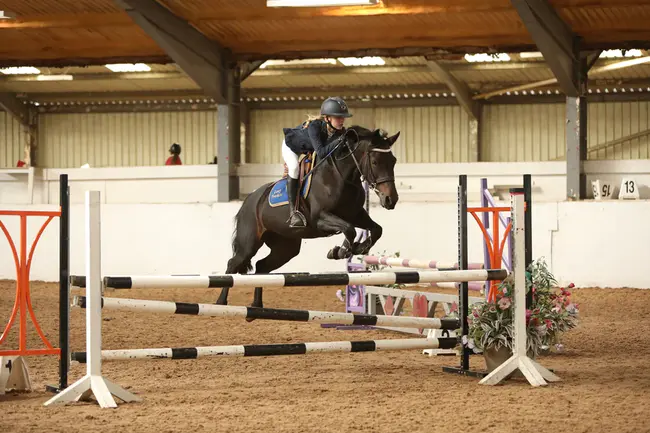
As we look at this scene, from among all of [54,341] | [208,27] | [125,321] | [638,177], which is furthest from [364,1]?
[54,341]

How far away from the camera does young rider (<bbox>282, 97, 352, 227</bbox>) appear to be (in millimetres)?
5559

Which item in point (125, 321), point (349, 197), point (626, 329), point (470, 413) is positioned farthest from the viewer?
point (125, 321)

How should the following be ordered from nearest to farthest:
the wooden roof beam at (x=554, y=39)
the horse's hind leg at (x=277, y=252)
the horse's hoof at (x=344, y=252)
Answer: the horse's hoof at (x=344, y=252)
the horse's hind leg at (x=277, y=252)
the wooden roof beam at (x=554, y=39)

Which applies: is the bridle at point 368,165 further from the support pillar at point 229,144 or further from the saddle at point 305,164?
the support pillar at point 229,144

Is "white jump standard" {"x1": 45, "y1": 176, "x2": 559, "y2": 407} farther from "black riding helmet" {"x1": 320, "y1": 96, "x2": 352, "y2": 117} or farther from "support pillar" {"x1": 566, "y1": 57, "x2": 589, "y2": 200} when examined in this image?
"support pillar" {"x1": 566, "y1": 57, "x2": 589, "y2": 200}

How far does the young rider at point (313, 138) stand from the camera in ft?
18.2

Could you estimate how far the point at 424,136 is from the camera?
54.4ft

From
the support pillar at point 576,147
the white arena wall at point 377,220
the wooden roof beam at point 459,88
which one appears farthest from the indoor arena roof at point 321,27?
the wooden roof beam at point 459,88

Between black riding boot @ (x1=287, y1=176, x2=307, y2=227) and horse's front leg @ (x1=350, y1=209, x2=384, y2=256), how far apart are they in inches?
12.9

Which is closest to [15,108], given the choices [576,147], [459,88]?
[459,88]

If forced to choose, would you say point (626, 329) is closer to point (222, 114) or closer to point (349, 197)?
point (349, 197)

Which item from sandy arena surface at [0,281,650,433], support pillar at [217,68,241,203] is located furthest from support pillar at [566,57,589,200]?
support pillar at [217,68,241,203]

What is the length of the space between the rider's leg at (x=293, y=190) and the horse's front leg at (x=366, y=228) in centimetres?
34

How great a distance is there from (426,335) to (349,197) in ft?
3.71
